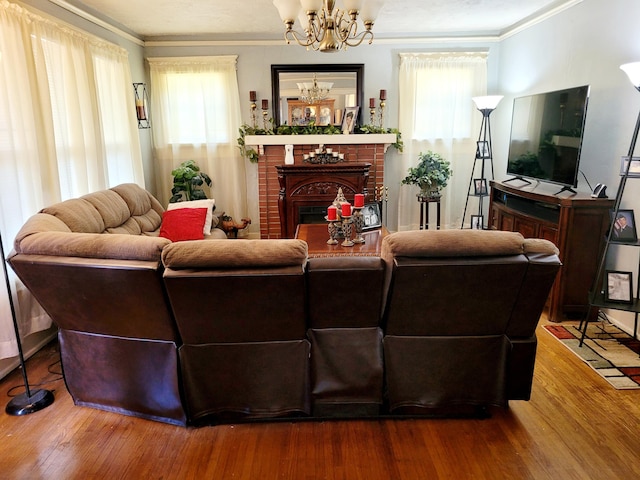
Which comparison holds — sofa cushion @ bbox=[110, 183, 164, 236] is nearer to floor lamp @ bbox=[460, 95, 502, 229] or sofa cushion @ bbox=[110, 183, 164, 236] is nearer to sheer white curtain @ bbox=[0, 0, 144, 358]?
sheer white curtain @ bbox=[0, 0, 144, 358]

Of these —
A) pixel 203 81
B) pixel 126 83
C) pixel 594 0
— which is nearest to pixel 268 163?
pixel 203 81

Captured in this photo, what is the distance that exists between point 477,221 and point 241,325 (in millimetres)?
3873

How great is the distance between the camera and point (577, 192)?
3502 mm

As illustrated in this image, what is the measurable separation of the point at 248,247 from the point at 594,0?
352 centimetres

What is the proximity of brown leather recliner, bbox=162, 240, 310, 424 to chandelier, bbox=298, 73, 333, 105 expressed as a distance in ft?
12.8

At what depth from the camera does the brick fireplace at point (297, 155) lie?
5297mm

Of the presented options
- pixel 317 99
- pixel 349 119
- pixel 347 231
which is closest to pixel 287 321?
pixel 347 231

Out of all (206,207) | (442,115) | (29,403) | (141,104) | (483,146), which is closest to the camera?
(29,403)

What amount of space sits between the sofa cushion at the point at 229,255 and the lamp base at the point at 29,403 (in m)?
1.22

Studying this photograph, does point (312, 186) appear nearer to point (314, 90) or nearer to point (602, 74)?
point (314, 90)

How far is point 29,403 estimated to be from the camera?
7.75 ft

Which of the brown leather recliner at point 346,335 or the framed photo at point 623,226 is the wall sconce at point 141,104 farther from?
the framed photo at point 623,226

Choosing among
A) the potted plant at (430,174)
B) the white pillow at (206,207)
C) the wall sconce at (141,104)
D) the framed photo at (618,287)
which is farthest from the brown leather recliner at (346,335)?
the wall sconce at (141,104)

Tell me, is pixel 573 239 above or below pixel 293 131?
below
